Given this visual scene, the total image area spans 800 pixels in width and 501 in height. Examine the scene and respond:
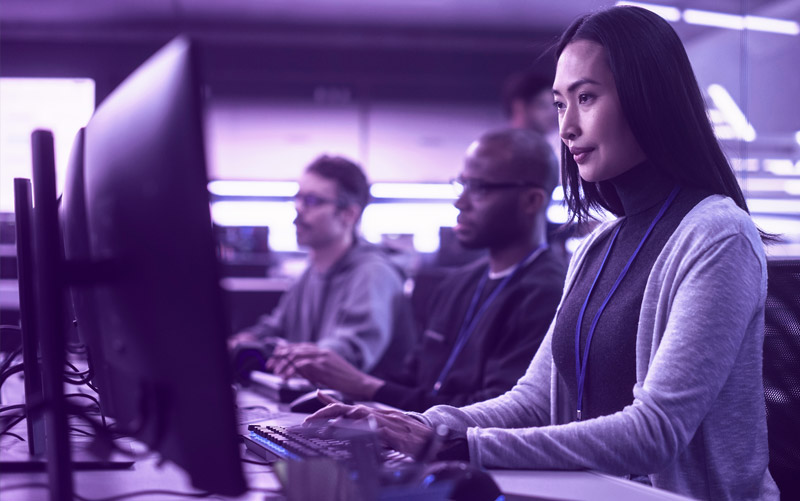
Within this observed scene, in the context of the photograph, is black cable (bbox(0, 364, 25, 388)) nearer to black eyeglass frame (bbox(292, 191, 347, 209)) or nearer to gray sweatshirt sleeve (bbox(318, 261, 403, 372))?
gray sweatshirt sleeve (bbox(318, 261, 403, 372))

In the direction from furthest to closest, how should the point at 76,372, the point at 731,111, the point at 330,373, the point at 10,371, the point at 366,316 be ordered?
the point at 731,111 → the point at 366,316 → the point at 330,373 → the point at 10,371 → the point at 76,372

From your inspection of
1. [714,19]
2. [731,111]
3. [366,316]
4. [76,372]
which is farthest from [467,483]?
[714,19]

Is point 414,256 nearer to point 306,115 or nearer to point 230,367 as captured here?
point 306,115

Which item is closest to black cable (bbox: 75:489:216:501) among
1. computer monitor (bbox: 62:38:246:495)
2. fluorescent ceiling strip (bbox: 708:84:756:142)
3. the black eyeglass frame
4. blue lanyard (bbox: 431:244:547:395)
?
computer monitor (bbox: 62:38:246:495)

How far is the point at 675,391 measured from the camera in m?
0.99

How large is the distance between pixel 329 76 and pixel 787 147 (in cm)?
370

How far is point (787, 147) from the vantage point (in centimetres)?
386

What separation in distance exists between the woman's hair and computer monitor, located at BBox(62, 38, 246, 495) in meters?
0.79

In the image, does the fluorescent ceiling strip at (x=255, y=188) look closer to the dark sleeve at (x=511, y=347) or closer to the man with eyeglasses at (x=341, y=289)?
the man with eyeglasses at (x=341, y=289)

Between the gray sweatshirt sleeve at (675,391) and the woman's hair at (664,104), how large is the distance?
18cm

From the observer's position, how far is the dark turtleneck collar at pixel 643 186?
4.17 feet

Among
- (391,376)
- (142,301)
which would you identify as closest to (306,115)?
(391,376)

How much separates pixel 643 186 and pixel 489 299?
797 mm

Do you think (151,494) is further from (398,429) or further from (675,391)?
(675,391)
